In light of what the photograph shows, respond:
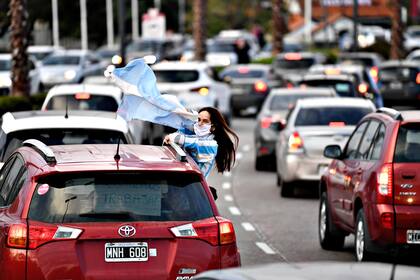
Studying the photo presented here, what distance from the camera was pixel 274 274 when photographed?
631 cm

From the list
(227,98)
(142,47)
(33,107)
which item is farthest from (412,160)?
(142,47)

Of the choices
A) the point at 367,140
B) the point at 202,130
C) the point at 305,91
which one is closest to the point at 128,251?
the point at 202,130

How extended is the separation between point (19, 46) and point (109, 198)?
2324cm

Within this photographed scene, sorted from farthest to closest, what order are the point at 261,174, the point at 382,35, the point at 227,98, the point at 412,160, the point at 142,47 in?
the point at 382,35 < the point at 142,47 < the point at 227,98 < the point at 261,174 < the point at 412,160

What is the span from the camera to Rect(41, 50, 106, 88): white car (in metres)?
49.8

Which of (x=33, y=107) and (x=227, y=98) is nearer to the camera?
(x=33, y=107)

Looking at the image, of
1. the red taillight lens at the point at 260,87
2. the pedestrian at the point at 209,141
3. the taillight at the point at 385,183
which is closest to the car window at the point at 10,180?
the pedestrian at the point at 209,141

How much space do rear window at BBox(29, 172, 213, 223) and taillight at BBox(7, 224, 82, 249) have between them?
8 centimetres

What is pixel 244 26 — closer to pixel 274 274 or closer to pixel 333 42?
pixel 333 42

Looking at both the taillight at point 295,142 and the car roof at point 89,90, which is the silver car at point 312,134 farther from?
the car roof at point 89,90

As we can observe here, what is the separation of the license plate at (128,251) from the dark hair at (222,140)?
4.16 metres

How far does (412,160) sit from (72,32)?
81571 mm

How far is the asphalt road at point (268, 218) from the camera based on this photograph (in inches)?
610

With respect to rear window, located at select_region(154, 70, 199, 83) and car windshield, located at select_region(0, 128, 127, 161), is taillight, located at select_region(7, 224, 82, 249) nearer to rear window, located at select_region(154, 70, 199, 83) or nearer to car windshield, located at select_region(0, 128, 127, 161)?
car windshield, located at select_region(0, 128, 127, 161)
